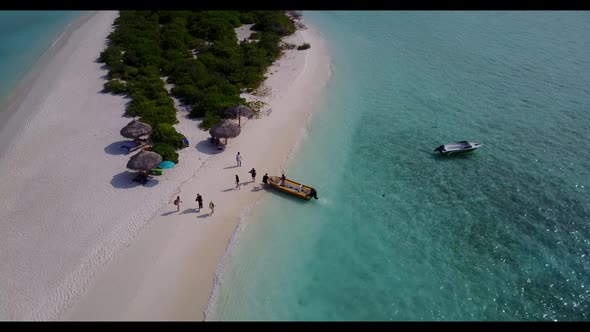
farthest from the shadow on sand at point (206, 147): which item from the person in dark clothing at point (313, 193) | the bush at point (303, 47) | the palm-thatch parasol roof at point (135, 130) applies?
the bush at point (303, 47)

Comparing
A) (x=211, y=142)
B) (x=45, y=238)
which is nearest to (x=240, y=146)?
(x=211, y=142)

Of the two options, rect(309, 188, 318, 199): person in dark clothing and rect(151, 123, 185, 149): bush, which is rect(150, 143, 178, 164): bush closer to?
rect(151, 123, 185, 149): bush

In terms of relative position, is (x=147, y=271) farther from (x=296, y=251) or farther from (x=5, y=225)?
(x=5, y=225)

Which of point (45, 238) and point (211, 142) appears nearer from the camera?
point (45, 238)

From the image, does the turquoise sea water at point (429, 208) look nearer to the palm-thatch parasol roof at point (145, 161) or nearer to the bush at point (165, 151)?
the palm-thatch parasol roof at point (145, 161)

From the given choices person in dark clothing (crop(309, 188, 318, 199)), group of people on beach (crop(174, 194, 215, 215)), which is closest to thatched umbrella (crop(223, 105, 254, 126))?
person in dark clothing (crop(309, 188, 318, 199))
